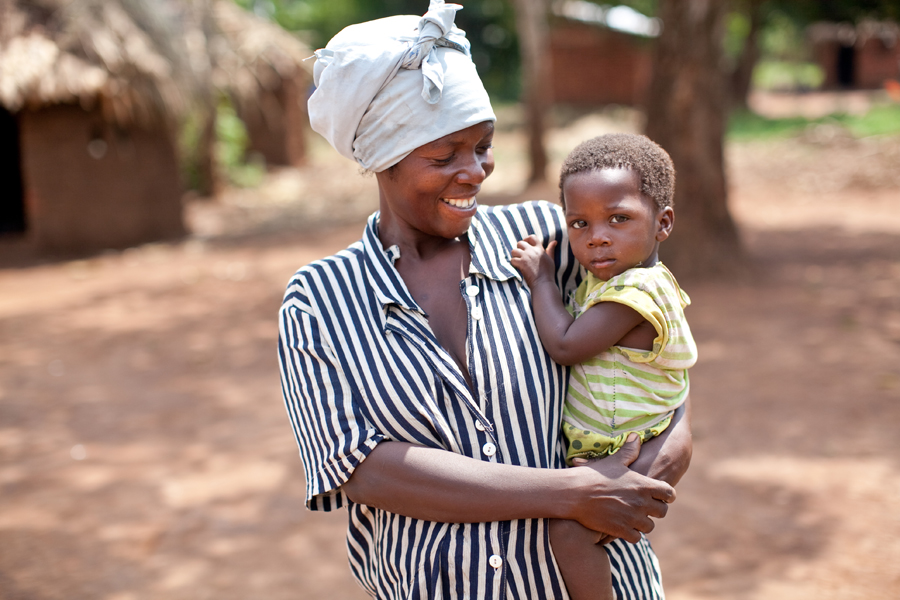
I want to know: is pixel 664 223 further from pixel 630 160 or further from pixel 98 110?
pixel 98 110

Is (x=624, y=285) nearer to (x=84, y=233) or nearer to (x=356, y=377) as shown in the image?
(x=356, y=377)

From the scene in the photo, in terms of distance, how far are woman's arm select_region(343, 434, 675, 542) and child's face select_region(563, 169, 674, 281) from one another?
46cm

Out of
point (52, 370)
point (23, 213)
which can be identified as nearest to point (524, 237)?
point (52, 370)

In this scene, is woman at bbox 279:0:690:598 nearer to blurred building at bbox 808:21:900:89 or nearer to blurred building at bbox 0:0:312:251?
blurred building at bbox 0:0:312:251

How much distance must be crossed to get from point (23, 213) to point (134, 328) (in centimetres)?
763

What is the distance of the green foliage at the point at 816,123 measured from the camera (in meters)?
16.2

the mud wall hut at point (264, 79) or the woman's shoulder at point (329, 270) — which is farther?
the mud wall hut at point (264, 79)

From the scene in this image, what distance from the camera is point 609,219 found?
65.5 inches

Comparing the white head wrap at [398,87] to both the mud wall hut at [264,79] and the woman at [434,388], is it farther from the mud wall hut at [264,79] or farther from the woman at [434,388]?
the mud wall hut at [264,79]

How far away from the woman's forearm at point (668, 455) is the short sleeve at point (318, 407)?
54 cm

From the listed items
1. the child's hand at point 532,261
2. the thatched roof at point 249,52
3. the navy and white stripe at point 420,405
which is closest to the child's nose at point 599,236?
the child's hand at point 532,261

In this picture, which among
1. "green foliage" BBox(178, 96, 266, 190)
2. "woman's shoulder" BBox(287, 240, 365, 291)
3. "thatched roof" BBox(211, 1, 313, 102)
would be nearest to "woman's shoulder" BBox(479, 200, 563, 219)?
"woman's shoulder" BBox(287, 240, 365, 291)

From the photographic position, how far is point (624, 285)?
166 cm

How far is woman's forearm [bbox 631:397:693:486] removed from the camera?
5.18ft
